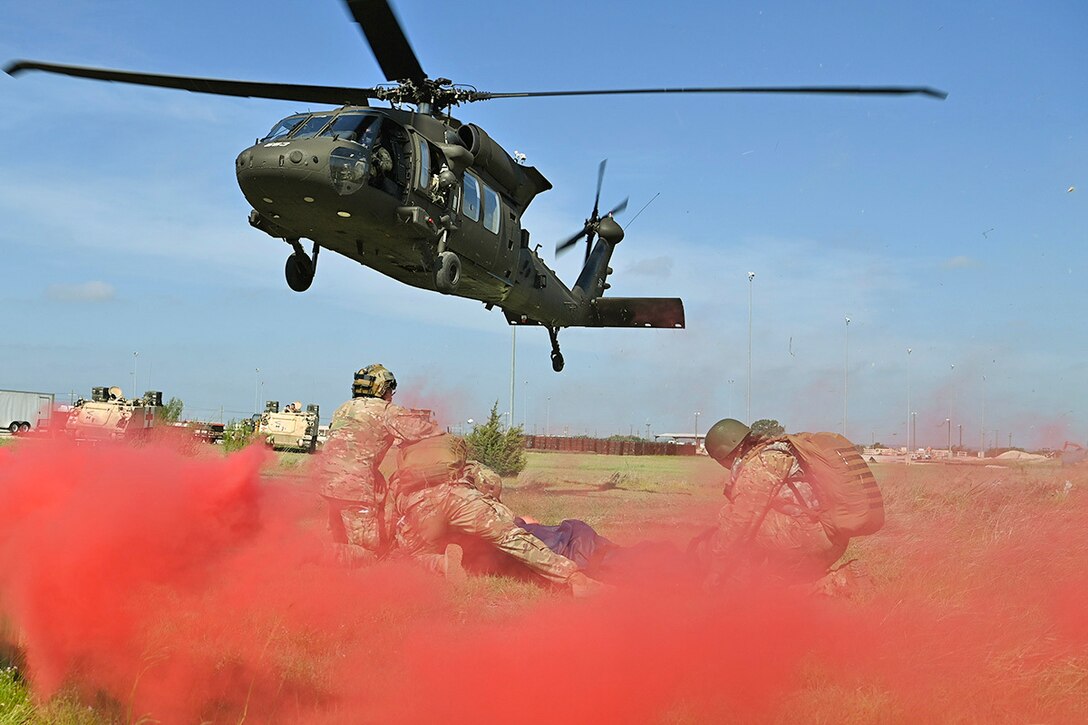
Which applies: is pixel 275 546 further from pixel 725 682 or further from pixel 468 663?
pixel 725 682

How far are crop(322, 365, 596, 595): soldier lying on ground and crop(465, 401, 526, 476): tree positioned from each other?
10.6 m

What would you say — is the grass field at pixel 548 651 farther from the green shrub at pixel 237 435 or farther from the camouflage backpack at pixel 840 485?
the green shrub at pixel 237 435

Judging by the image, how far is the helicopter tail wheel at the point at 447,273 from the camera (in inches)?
363

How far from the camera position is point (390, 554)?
6883 millimetres

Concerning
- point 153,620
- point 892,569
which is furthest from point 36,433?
point 892,569

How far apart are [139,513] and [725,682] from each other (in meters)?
3.11

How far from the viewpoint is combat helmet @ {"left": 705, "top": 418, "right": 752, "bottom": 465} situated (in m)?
6.16

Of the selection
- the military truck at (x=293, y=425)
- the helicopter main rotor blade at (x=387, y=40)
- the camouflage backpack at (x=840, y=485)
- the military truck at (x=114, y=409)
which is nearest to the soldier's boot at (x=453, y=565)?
the camouflage backpack at (x=840, y=485)

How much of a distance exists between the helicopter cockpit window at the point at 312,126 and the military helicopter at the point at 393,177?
0.05ft

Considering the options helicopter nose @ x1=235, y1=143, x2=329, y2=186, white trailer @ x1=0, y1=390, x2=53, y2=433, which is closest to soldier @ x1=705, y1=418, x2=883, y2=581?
helicopter nose @ x1=235, y1=143, x2=329, y2=186

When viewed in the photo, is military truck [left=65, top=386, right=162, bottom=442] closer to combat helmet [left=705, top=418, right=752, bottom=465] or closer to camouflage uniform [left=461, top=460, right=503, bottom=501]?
camouflage uniform [left=461, top=460, right=503, bottom=501]

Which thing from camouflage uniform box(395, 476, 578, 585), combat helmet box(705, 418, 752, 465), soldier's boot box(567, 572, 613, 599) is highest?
combat helmet box(705, 418, 752, 465)

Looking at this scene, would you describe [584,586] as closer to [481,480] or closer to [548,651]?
[481,480]

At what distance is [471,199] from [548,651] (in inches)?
250
